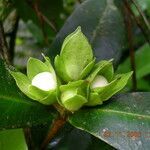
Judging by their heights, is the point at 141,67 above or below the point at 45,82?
below

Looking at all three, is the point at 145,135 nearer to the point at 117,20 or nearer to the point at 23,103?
the point at 23,103

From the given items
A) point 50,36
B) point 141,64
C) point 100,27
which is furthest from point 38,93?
point 141,64

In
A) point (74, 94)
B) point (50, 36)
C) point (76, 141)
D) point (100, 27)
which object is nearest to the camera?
point (74, 94)

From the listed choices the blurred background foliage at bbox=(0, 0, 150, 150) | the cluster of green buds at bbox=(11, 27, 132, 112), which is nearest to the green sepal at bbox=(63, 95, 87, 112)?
A: the cluster of green buds at bbox=(11, 27, 132, 112)

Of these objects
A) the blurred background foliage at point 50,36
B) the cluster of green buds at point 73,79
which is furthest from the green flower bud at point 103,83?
the blurred background foliage at point 50,36

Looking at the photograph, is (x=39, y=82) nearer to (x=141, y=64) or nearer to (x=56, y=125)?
(x=56, y=125)

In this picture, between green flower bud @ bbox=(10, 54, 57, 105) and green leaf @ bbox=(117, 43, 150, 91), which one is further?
green leaf @ bbox=(117, 43, 150, 91)

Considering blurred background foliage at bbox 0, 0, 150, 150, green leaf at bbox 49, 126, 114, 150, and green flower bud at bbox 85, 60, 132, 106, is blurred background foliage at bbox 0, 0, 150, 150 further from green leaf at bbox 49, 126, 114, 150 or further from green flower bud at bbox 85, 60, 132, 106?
green flower bud at bbox 85, 60, 132, 106
